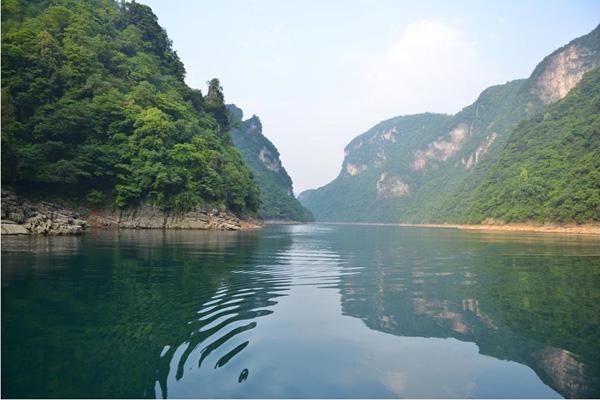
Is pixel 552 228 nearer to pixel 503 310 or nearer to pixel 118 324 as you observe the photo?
pixel 503 310

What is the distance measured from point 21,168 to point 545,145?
148m

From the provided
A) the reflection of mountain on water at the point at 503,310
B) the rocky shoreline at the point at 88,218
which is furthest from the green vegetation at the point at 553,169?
the reflection of mountain on water at the point at 503,310

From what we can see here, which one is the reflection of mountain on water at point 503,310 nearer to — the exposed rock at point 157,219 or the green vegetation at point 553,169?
the exposed rock at point 157,219

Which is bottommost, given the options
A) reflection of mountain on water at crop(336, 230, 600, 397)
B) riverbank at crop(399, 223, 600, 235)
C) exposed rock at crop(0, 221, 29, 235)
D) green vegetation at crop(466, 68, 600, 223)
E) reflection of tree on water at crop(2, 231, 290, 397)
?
riverbank at crop(399, 223, 600, 235)

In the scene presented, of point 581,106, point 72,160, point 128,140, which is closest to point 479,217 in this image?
point 581,106

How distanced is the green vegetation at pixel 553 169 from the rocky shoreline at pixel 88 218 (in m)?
68.3

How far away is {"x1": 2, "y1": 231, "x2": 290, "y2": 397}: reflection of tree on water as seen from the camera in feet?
21.3

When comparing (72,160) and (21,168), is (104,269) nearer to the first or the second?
(21,168)

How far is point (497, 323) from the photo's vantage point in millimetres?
10844

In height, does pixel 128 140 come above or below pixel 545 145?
below

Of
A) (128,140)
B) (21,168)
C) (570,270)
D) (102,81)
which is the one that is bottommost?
(570,270)

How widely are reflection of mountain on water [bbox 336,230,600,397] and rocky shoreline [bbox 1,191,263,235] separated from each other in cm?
3126

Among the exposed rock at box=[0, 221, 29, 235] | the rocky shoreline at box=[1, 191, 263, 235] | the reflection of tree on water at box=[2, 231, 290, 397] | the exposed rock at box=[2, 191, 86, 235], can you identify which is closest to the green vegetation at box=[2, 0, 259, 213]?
the rocky shoreline at box=[1, 191, 263, 235]

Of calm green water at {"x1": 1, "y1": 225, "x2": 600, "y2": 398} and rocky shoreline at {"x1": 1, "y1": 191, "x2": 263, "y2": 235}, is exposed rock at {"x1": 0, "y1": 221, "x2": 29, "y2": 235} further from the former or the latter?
calm green water at {"x1": 1, "y1": 225, "x2": 600, "y2": 398}
